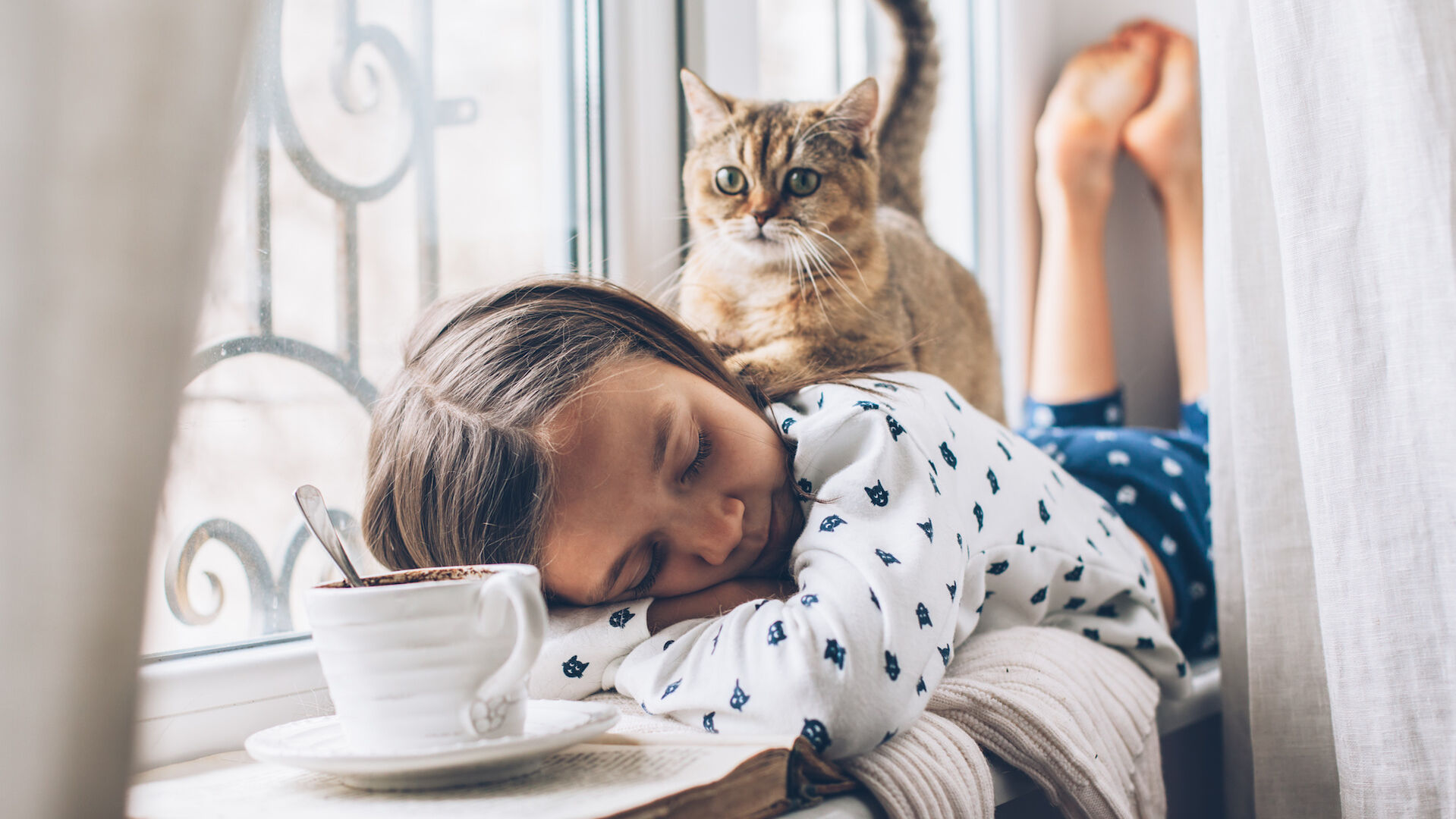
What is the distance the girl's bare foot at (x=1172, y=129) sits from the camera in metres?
1.56

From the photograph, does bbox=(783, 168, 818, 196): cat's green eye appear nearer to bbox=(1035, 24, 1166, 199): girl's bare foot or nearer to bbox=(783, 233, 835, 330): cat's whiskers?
bbox=(783, 233, 835, 330): cat's whiskers

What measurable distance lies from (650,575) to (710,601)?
1.9 inches

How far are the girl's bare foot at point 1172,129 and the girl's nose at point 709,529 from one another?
125 cm

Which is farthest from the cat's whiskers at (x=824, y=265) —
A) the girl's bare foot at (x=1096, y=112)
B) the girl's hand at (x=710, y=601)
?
the girl's bare foot at (x=1096, y=112)

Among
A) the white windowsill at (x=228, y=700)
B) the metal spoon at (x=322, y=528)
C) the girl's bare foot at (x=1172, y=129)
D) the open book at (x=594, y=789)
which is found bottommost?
the white windowsill at (x=228, y=700)

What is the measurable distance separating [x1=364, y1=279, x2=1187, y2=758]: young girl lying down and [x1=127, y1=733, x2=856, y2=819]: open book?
5cm

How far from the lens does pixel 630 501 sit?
2.05 feet

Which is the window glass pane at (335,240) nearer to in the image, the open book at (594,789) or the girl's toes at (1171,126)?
the open book at (594,789)

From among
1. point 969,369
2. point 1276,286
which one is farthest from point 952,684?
point 969,369

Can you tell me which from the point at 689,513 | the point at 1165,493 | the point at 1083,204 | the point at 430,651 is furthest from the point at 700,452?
the point at 1083,204

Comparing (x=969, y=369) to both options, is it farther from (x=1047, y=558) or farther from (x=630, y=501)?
(x=630, y=501)

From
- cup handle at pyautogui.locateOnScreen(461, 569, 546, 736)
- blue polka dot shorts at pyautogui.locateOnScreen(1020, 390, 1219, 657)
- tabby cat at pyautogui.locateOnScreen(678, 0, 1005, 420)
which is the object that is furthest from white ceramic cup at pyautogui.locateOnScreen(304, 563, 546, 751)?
blue polka dot shorts at pyautogui.locateOnScreen(1020, 390, 1219, 657)

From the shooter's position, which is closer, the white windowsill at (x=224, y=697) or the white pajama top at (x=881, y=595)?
the white pajama top at (x=881, y=595)

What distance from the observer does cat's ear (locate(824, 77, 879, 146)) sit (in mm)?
975
